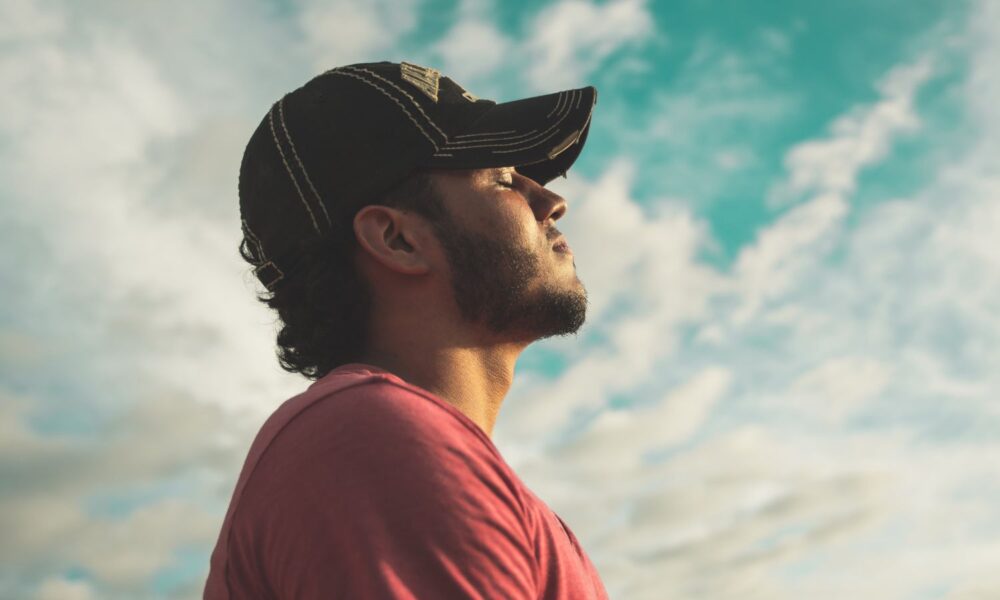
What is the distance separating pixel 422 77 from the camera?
4.09m

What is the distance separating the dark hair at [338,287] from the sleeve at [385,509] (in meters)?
1.36

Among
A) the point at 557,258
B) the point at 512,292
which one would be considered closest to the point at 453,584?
the point at 512,292

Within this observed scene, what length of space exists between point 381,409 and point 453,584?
53 cm

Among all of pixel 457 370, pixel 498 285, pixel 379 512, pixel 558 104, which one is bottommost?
pixel 379 512

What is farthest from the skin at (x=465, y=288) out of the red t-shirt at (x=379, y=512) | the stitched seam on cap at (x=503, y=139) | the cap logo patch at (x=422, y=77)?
the red t-shirt at (x=379, y=512)

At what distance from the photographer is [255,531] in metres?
2.57

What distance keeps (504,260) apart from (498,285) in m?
0.11

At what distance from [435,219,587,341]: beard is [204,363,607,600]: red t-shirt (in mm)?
1088

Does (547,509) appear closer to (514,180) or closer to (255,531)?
(255,531)

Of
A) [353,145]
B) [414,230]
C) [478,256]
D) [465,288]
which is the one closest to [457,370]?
[465,288]

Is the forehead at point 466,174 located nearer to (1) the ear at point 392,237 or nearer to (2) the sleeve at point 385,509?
(1) the ear at point 392,237

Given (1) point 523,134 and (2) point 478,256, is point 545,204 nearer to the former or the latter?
(1) point 523,134

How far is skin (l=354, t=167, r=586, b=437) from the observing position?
374 cm

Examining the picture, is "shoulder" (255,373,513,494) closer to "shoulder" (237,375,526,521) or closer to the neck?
"shoulder" (237,375,526,521)
